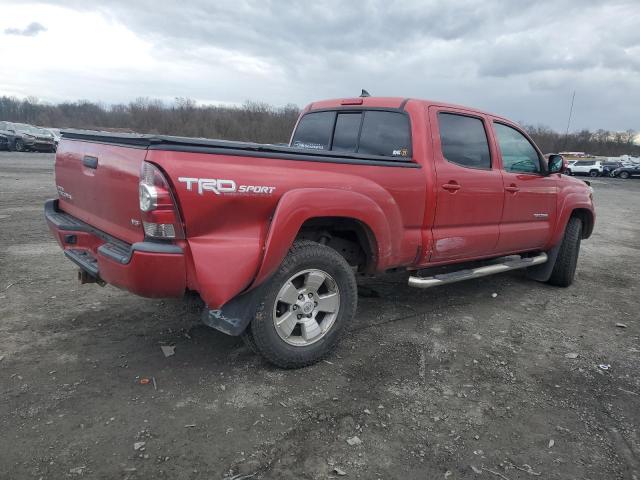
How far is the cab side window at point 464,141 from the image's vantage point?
14.2 ft

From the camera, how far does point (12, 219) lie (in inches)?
325

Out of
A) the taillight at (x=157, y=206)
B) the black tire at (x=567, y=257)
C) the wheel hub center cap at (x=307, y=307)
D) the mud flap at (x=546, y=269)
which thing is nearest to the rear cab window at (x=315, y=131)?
the wheel hub center cap at (x=307, y=307)

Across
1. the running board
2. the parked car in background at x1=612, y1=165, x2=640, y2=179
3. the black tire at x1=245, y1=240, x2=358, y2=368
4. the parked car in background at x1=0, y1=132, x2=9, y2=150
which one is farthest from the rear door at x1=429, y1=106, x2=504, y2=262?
the parked car in background at x1=612, y1=165, x2=640, y2=179

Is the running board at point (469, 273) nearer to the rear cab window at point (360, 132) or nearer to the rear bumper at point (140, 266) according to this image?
the rear cab window at point (360, 132)

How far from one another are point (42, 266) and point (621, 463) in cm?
563

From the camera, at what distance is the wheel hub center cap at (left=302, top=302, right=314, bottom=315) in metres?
3.41

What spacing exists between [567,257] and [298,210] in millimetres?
4138

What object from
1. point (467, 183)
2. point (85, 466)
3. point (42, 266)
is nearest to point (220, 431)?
point (85, 466)

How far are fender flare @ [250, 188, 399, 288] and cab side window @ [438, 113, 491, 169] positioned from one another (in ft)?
3.66

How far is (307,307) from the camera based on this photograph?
3.43 meters

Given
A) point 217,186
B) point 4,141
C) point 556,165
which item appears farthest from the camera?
point 4,141

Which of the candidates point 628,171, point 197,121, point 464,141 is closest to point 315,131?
point 464,141

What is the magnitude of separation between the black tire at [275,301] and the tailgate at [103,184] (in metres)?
0.89

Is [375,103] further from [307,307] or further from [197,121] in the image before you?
[197,121]
